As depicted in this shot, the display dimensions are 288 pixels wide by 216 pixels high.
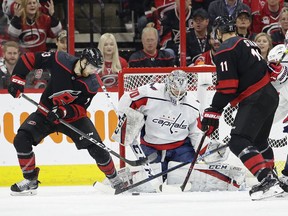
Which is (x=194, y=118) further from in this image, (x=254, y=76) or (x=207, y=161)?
(x=254, y=76)

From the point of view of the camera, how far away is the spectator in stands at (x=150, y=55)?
298 inches

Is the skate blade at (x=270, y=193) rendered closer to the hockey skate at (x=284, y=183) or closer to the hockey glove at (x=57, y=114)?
the hockey skate at (x=284, y=183)

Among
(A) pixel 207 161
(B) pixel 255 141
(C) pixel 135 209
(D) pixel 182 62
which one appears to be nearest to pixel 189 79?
(D) pixel 182 62

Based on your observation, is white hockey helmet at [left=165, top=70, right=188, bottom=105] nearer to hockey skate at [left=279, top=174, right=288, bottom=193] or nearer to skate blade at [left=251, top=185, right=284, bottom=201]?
hockey skate at [left=279, top=174, right=288, bottom=193]

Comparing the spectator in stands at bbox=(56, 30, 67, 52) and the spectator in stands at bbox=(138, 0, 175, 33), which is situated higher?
the spectator in stands at bbox=(138, 0, 175, 33)

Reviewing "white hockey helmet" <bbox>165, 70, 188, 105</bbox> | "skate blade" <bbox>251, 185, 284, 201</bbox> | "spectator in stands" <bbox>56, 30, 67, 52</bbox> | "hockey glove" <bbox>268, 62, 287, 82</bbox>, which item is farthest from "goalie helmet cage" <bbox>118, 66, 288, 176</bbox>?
"skate blade" <bbox>251, 185, 284, 201</bbox>

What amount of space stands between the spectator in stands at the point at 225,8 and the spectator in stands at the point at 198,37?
0.07 meters

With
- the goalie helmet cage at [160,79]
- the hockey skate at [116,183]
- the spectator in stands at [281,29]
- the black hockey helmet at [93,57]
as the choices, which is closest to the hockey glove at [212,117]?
the black hockey helmet at [93,57]

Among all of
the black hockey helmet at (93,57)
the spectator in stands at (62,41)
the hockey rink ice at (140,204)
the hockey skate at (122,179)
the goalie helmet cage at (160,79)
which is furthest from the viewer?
the spectator in stands at (62,41)

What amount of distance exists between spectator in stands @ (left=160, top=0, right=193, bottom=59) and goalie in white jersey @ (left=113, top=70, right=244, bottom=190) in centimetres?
80

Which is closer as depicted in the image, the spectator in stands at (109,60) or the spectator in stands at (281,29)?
the spectator in stands at (109,60)

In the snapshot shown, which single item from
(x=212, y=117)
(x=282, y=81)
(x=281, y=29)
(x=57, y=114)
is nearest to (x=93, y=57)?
(x=57, y=114)

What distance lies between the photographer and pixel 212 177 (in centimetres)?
693

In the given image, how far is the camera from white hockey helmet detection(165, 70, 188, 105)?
6742mm
